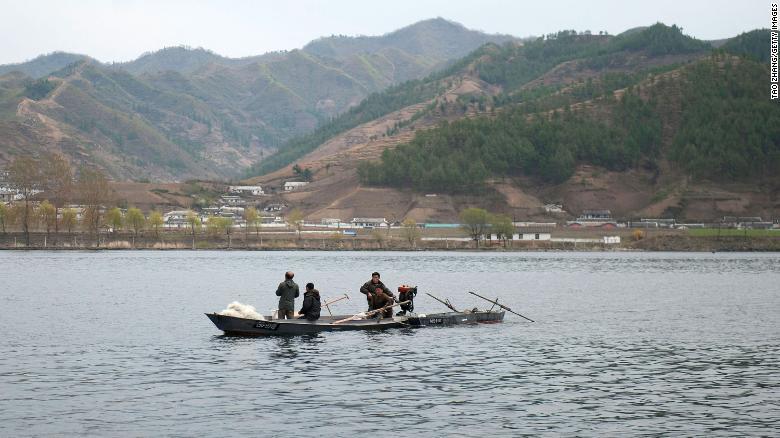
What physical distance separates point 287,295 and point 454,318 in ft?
41.2

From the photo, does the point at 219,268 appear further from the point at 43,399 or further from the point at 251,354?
the point at 43,399

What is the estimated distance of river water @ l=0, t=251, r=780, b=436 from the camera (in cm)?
3534

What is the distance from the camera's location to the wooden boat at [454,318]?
60.9 meters

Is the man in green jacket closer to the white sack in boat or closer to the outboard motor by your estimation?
the outboard motor

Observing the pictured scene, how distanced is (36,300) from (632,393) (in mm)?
57547

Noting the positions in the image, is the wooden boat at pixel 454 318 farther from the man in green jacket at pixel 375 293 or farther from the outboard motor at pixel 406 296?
the man in green jacket at pixel 375 293

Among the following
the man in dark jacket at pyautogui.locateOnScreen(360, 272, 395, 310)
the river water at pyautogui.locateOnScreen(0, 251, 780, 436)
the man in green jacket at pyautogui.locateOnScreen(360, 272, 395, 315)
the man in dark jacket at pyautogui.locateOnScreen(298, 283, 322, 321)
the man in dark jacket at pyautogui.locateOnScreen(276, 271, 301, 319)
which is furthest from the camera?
the man in green jacket at pyautogui.locateOnScreen(360, 272, 395, 315)

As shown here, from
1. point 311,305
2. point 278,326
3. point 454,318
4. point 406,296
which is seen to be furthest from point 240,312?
point 454,318

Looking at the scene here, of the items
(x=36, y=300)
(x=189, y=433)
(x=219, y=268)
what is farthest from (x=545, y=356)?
(x=219, y=268)

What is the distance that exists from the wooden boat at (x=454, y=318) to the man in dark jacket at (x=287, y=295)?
7.47m

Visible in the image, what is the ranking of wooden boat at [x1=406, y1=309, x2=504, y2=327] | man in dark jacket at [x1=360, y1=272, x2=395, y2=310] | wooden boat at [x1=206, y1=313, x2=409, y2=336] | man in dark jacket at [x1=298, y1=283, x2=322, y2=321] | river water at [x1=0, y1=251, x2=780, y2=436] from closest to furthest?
1. river water at [x1=0, y1=251, x2=780, y2=436]
2. wooden boat at [x1=206, y1=313, x2=409, y2=336]
3. man in dark jacket at [x1=298, y1=283, x2=322, y2=321]
4. man in dark jacket at [x1=360, y1=272, x2=395, y2=310]
5. wooden boat at [x1=406, y1=309, x2=504, y2=327]

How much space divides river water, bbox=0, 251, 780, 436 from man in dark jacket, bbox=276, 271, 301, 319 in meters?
1.78

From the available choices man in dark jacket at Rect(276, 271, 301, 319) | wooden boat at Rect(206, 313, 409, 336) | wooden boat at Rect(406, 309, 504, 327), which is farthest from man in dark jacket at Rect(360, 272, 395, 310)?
man in dark jacket at Rect(276, 271, 301, 319)

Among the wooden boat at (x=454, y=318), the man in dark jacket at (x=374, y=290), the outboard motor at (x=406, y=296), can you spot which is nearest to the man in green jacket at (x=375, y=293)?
the man in dark jacket at (x=374, y=290)
